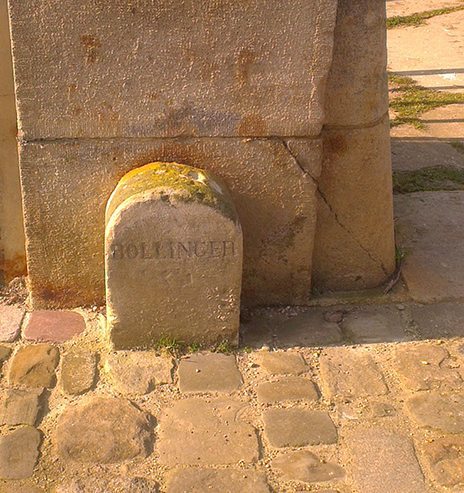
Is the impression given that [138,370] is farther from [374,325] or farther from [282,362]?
[374,325]

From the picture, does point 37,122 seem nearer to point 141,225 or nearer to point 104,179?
point 104,179

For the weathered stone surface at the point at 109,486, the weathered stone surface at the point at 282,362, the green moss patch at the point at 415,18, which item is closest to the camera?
the weathered stone surface at the point at 109,486


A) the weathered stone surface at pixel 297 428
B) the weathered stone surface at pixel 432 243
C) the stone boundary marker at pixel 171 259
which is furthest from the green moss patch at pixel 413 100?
the weathered stone surface at pixel 297 428

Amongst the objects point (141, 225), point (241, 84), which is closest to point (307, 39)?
point (241, 84)

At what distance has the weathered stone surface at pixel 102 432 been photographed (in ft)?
9.38

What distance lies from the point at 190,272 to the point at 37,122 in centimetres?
86

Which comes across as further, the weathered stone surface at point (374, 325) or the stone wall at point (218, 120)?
the weathered stone surface at point (374, 325)

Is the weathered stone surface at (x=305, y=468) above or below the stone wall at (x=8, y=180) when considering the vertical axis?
below

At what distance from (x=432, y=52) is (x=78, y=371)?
6074 mm

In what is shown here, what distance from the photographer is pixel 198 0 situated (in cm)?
317

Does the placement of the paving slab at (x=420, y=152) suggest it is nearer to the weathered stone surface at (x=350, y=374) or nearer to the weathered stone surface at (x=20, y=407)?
the weathered stone surface at (x=350, y=374)

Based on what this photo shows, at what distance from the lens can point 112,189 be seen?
350 cm

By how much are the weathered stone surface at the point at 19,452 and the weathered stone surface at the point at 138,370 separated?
15.9 inches

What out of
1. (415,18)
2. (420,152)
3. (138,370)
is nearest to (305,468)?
(138,370)
